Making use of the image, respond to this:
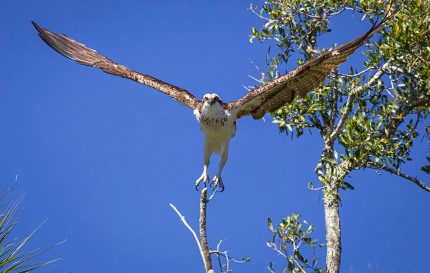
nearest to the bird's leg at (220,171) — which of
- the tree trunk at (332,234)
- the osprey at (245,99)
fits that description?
the osprey at (245,99)

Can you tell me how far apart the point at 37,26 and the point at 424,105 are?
559 centimetres

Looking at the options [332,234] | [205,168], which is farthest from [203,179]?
[332,234]

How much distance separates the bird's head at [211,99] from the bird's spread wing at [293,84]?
220 mm

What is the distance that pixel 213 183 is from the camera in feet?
29.5

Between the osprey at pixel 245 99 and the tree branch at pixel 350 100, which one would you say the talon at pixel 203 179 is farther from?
the tree branch at pixel 350 100

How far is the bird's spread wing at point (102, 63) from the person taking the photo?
9.83 m

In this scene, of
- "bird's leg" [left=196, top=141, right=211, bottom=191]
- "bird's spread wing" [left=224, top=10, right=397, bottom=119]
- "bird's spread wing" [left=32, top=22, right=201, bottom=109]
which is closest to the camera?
"bird's spread wing" [left=224, top=10, right=397, bottom=119]

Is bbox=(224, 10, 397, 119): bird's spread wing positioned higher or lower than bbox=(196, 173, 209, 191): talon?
higher

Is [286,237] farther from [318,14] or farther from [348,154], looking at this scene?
[318,14]

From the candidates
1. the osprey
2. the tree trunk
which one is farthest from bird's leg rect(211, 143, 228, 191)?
the tree trunk

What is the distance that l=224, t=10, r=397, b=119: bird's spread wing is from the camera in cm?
877

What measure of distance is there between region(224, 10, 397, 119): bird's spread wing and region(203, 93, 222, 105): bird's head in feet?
0.72

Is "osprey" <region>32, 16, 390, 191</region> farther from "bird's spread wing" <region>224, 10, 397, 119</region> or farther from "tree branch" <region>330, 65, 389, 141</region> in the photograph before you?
"tree branch" <region>330, 65, 389, 141</region>

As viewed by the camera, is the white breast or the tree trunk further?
the tree trunk
